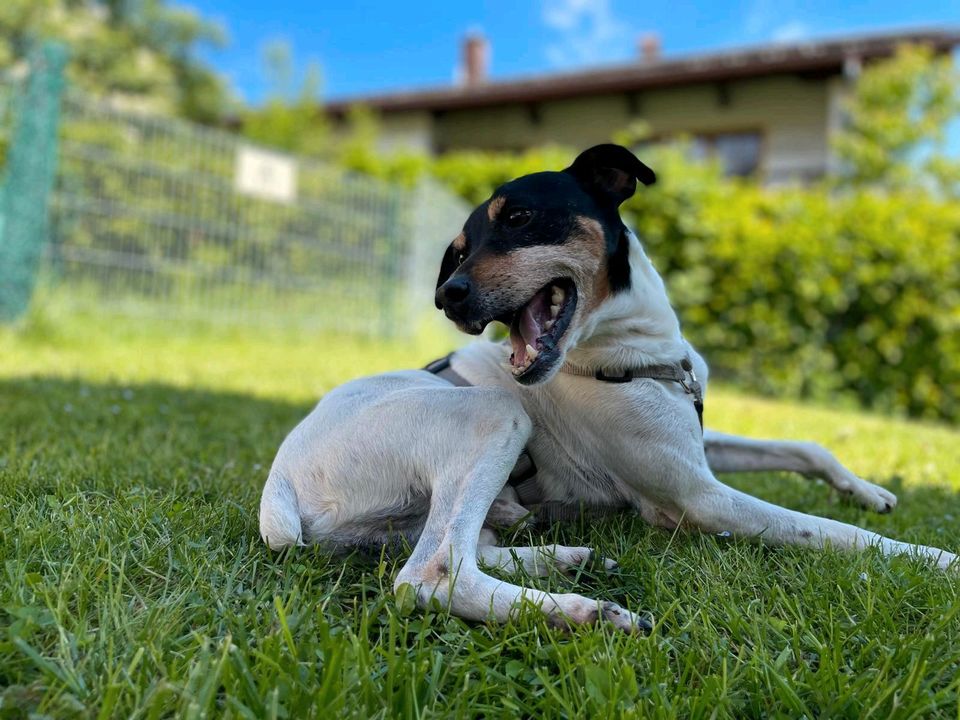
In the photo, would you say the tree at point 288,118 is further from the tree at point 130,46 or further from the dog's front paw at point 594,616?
the dog's front paw at point 594,616

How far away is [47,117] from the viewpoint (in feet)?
22.2

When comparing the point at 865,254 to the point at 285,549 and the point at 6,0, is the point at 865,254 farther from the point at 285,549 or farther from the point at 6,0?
the point at 6,0

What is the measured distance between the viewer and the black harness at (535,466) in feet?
7.97

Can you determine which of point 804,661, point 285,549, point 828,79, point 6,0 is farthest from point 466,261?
point 6,0

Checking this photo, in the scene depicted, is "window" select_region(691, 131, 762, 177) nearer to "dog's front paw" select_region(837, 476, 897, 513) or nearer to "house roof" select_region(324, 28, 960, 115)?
"house roof" select_region(324, 28, 960, 115)

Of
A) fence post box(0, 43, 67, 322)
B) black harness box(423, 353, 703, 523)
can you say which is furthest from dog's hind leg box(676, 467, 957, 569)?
fence post box(0, 43, 67, 322)

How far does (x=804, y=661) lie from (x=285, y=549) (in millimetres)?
1284

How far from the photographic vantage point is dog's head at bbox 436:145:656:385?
2.24 m

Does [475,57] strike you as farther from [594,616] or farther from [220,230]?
[594,616]

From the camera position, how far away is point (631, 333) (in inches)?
97.7

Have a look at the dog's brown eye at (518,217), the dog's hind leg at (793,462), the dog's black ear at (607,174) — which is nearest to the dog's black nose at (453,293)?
the dog's brown eye at (518,217)

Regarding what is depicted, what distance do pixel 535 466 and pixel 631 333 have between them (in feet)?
1.74

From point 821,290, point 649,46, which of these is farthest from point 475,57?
point 821,290

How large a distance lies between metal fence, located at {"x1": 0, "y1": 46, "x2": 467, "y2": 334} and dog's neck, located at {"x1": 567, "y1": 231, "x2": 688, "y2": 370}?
606 centimetres
